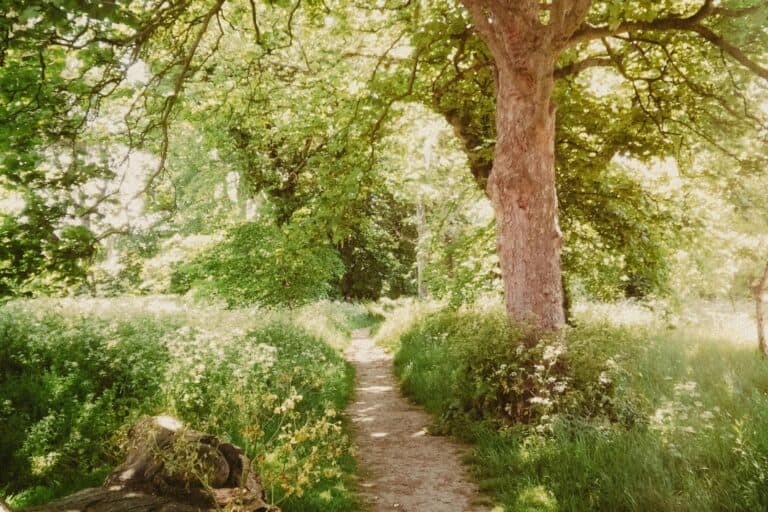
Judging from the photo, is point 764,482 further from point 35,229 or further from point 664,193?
point 664,193

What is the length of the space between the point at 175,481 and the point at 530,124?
5.64 metres

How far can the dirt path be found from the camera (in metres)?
5.16

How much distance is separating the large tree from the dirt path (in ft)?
7.29

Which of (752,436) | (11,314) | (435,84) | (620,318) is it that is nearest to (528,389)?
(752,436)

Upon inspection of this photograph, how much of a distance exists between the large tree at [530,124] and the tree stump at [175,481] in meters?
4.15

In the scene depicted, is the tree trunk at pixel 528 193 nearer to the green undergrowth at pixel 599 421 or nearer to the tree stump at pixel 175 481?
the green undergrowth at pixel 599 421

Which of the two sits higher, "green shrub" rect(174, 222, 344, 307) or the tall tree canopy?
the tall tree canopy

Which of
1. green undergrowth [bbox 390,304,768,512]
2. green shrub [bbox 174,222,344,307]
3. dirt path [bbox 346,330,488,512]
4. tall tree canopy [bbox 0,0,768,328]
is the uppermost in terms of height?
tall tree canopy [bbox 0,0,768,328]

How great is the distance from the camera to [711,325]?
13852 mm

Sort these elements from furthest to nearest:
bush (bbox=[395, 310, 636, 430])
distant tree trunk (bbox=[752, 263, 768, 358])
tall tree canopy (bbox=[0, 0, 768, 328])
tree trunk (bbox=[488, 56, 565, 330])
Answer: distant tree trunk (bbox=[752, 263, 768, 358]), tree trunk (bbox=[488, 56, 565, 330]), bush (bbox=[395, 310, 636, 430]), tall tree canopy (bbox=[0, 0, 768, 328])

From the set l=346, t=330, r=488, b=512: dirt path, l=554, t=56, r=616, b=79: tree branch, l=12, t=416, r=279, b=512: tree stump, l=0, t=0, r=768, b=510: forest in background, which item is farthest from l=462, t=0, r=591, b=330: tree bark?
l=12, t=416, r=279, b=512: tree stump

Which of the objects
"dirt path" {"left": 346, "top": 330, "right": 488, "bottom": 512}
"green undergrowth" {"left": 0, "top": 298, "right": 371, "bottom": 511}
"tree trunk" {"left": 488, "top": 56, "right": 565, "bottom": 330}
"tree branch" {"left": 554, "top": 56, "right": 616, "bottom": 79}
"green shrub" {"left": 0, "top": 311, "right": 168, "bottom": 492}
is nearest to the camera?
"green undergrowth" {"left": 0, "top": 298, "right": 371, "bottom": 511}

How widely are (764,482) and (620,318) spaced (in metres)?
12.3

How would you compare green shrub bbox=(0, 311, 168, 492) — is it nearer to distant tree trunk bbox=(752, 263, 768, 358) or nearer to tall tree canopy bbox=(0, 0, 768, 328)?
tall tree canopy bbox=(0, 0, 768, 328)
